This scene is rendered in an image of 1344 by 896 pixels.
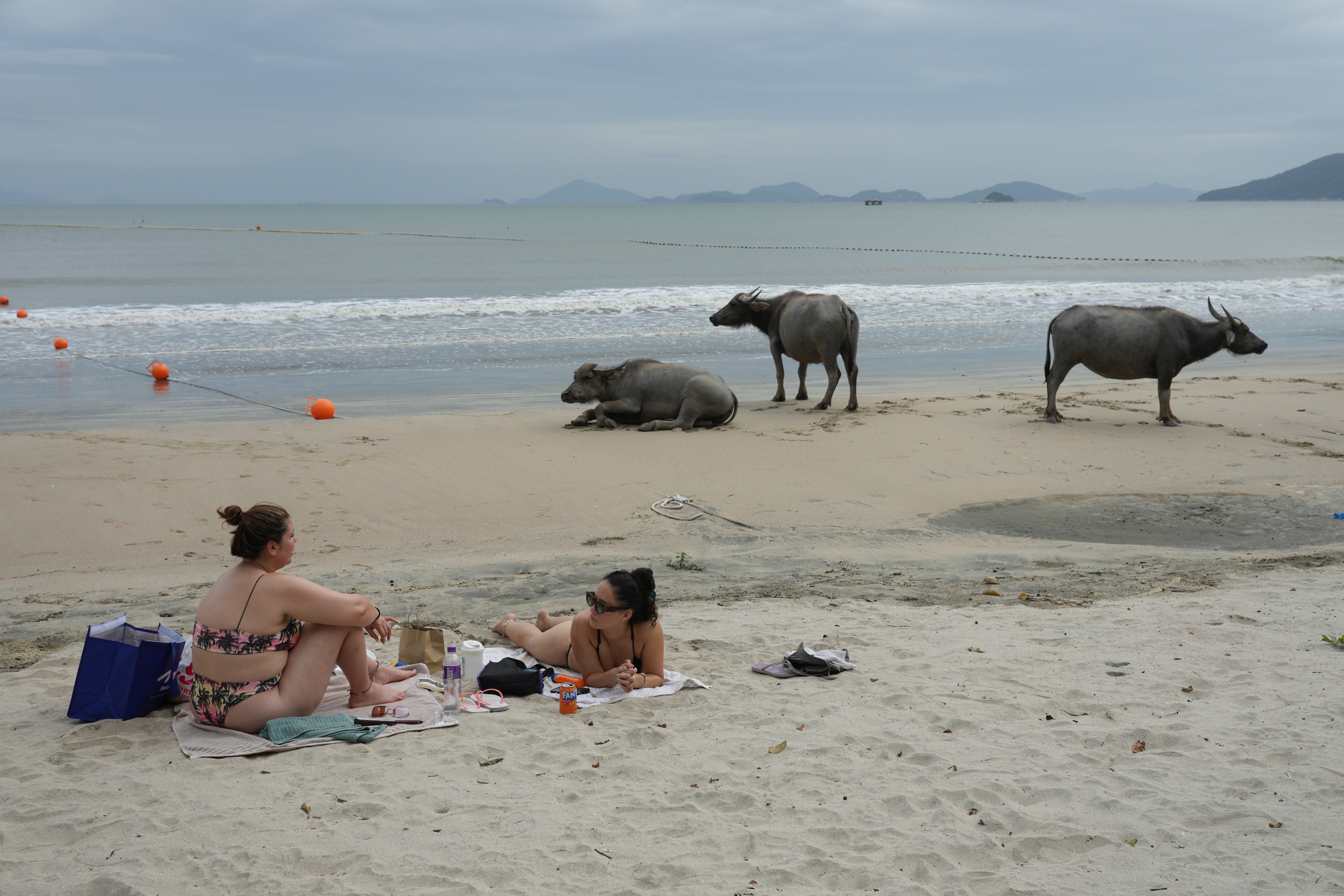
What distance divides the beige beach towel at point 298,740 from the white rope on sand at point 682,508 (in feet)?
12.5

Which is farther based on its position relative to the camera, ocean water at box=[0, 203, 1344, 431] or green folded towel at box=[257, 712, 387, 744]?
ocean water at box=[0, 203, 1344, 431]

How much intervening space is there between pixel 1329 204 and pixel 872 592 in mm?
227176

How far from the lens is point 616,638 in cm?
532

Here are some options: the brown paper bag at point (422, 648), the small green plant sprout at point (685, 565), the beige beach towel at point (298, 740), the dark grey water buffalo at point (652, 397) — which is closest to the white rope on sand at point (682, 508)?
the small green plant sprout at point (685, 565)

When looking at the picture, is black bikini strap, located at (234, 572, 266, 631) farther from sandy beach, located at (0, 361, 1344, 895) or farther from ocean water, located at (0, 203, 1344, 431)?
ocean water, located at (0, 203, 1344, 431)

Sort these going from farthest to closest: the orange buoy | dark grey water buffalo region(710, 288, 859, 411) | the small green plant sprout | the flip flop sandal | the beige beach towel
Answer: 1. dark grey water buffalo region(710, 288, 859, 411)
2. the orange buoy
3. the small green plant sprout
4. the flip flop sandal
5. the beige beach towel

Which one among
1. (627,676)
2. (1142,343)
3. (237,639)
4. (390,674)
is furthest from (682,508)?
(1142,343)

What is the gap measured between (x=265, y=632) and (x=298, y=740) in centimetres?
52

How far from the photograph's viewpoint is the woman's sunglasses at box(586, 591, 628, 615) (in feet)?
16.8

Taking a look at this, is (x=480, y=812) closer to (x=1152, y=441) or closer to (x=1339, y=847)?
(x=1339, y=847)

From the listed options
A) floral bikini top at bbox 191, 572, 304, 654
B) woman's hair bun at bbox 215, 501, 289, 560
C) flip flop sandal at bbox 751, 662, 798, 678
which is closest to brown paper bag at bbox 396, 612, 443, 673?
floral bikini top at bbox 191, 572, 304, 654

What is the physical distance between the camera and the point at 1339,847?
3621 millimetres

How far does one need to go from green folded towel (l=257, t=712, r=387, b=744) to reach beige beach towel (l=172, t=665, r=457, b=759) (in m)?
0.02

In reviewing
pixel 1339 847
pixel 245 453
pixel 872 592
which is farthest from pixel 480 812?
pixel 245 453
